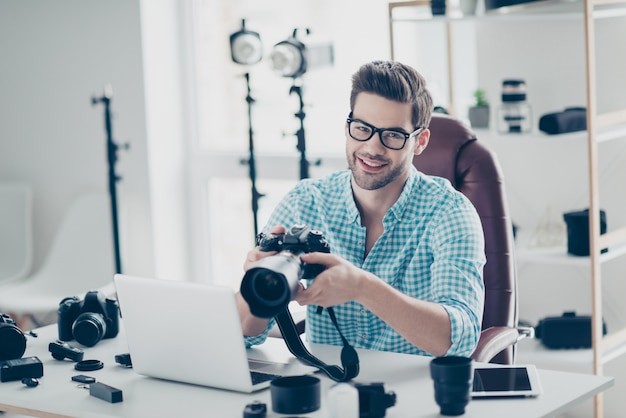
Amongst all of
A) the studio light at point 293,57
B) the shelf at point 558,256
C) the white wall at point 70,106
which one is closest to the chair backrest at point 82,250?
the white wall at point 70,106

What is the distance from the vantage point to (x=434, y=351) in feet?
6.63

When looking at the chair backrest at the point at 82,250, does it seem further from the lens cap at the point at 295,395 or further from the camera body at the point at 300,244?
the lens cap at the point at 295,395

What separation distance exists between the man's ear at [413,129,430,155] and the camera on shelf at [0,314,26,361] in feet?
3.11

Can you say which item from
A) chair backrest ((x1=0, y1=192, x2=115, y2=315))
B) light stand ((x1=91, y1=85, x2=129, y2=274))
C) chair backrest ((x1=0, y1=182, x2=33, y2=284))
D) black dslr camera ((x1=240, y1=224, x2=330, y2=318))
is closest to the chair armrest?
black dslr camera ((x1=240, y1=224, x2=330, y2=318))

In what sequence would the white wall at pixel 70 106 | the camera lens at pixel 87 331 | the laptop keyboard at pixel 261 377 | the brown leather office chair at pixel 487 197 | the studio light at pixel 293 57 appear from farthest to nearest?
1. the white wall at pixel 70 106
2. the studio light at pixel 293 57
3. the brown leather office chair at pixel 487 197
4. the camera lens at pixel 87 331
5. the laptop keyboard at pixel 261 377

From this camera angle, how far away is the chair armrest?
7.26 ft

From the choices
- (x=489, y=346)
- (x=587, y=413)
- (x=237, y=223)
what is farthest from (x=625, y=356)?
(x=237, y=223)

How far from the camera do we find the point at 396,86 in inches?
88.3

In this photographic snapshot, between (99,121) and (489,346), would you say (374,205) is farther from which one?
(99,121)

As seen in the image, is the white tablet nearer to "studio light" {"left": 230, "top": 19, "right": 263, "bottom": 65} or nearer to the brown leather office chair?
the brown leather office chair

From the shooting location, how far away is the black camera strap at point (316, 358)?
191 cm

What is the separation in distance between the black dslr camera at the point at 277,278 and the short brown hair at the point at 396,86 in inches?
19.5

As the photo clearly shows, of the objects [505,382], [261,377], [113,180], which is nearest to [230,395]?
[261,377]

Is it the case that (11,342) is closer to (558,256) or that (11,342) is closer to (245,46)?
(558,256)
